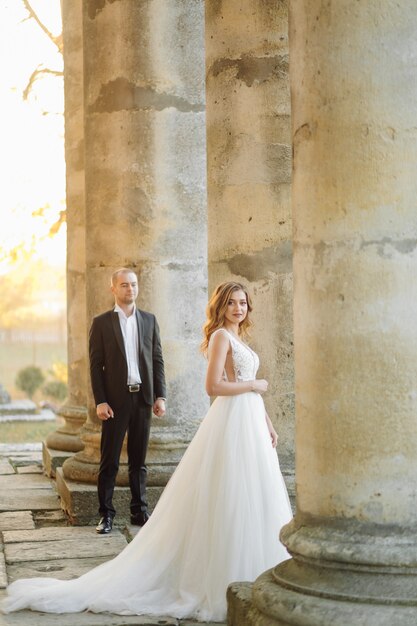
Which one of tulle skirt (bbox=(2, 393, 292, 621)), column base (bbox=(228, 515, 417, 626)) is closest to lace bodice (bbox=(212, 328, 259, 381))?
tulle skirt (bbox=(2, 393, 292, 621))

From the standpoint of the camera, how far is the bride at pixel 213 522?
626 centimetres

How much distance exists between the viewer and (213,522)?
6438 millimetres

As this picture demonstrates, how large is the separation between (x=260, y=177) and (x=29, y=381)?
74.2ft

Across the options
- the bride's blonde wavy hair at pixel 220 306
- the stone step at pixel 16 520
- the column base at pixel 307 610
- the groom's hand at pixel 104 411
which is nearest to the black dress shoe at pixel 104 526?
the stone step at pixel 16 520

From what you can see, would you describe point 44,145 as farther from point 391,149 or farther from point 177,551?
point 391,149

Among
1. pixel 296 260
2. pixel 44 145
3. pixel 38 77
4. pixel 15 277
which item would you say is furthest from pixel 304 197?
pixel 15 277

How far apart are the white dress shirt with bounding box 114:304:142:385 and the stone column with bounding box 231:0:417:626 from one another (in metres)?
4.39

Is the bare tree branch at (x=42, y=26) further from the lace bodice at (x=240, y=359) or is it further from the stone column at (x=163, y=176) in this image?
the lace bodice at (x=240, y=359)

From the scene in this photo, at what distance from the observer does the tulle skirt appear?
625 centimetres

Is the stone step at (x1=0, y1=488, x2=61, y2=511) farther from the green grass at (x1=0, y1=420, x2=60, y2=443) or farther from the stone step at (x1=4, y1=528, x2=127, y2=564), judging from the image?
the green grass at (x1=0, y1=420, x2=60, y2=443)

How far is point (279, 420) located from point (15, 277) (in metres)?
39.5

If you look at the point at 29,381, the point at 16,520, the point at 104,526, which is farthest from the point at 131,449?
the point at 29,381

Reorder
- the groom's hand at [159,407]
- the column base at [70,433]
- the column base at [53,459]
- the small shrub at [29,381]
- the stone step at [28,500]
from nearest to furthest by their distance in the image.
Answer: the groom's hand at [159,407]
the stone step at [28,500]
the column base at [53,459]
the column base at [70,433]
the small shrub at [29,381]

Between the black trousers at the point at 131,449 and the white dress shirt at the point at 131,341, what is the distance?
0.16m
